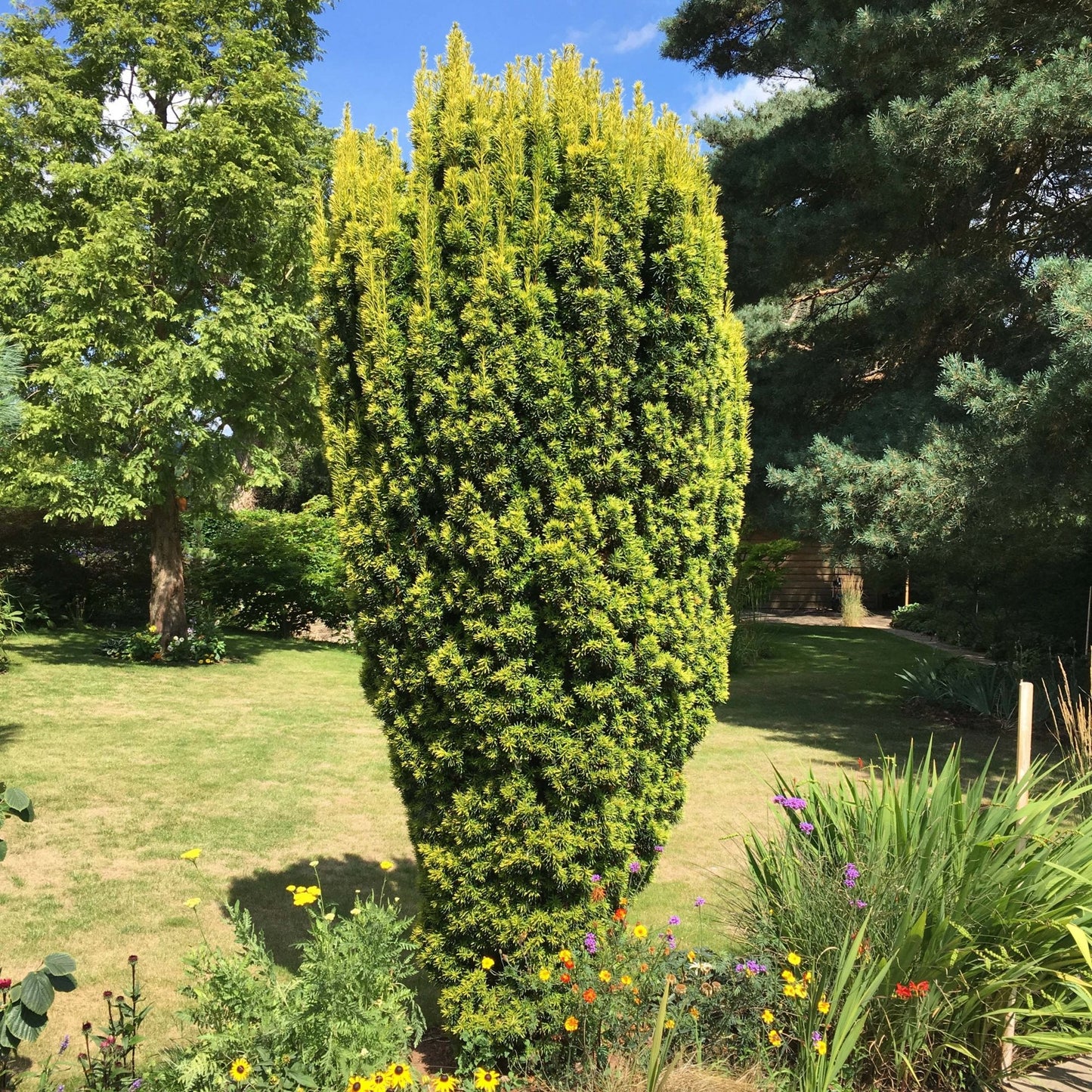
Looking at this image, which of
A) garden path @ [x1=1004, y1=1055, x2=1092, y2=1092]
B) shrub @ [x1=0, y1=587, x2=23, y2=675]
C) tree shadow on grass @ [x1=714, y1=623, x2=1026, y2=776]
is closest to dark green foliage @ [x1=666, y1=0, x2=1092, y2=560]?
tree shadow on grass @ [x1=714, y1=623, x2=1026, y2=776]

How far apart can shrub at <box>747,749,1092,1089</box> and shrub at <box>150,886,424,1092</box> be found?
1.38 m

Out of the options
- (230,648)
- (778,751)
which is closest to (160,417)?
(230,648)

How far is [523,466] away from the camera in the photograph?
9.73ft

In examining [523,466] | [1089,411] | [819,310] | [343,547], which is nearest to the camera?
[523,466]

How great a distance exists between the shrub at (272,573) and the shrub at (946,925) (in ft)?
41.6

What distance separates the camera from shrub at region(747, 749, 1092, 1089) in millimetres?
2883

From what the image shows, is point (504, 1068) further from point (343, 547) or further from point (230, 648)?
point (230, 648)

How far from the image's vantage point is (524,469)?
298 cm

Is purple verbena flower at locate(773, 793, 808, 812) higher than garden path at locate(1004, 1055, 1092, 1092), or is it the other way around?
purple verbena flower at locate(773, 793, 808, 812)

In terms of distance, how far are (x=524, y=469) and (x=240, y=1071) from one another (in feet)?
6.35

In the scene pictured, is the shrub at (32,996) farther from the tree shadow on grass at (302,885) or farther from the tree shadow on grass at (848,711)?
the tree shadow on grass at (848,711)

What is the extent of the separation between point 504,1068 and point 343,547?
6.46ft

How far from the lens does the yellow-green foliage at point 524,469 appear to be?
2.95m

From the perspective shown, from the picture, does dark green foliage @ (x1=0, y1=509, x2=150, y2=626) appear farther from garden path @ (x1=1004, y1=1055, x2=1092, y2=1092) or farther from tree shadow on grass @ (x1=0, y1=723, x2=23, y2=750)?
garden path @ (x1=1004, y1=1055, x2=1092, y2=1092)
